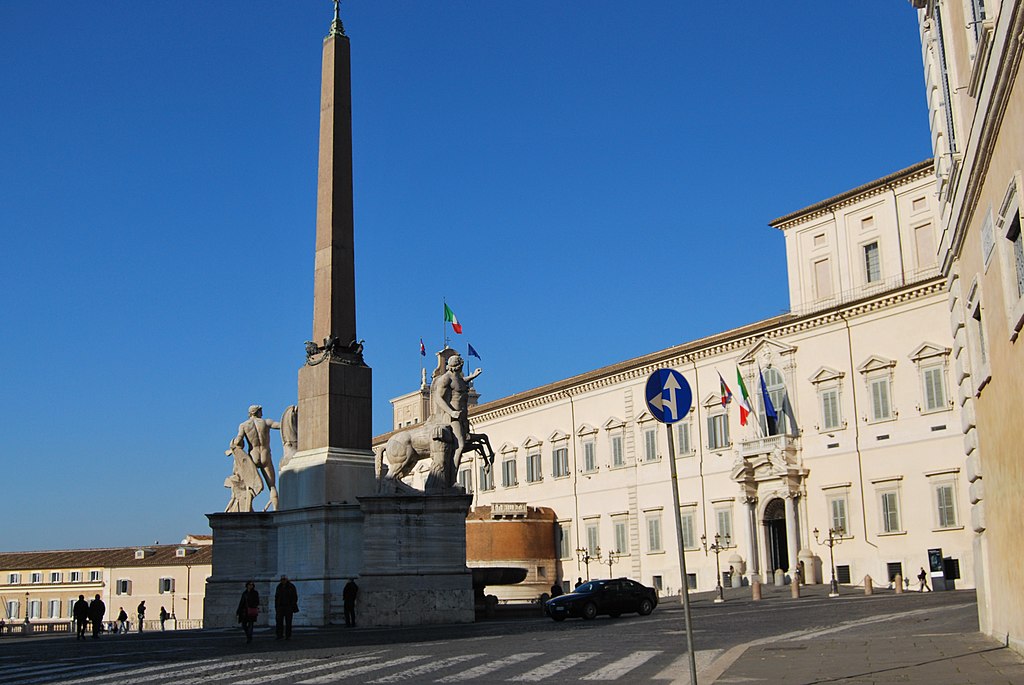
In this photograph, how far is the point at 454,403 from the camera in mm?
25359

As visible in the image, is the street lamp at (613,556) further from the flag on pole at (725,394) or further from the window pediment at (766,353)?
the window pediment at (766,353)

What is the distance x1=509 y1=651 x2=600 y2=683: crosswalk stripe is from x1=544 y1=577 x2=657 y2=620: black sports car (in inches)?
519

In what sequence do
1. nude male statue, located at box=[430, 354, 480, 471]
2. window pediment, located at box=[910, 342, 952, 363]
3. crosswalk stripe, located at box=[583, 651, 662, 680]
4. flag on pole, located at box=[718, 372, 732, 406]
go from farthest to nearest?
flag on pole, located at box=[718, 372, 732, 406], window pediment, located at box=[910, 342, 952, 363], nude male statue, located at box=[430, 354, 480, 471], crosswalk stripe, located at box=[583, 651, 662, 680]

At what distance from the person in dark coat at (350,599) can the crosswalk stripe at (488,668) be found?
766cm

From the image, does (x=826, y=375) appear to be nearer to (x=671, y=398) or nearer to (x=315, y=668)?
(x=315, y=668)

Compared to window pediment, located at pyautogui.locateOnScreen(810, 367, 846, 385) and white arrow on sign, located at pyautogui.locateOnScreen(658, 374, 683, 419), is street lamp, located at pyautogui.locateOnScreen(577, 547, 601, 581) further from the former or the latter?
white arrow on sign, located at pyautogui.locateOnScreen(658, 374, 683, 419)

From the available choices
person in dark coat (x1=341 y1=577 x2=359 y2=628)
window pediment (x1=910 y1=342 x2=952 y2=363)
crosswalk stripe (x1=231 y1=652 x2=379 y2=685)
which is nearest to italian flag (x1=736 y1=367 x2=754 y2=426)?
window pediment (x1=910 y1=342 x2=952 y2=363)

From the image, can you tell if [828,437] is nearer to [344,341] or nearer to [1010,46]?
[344,341]

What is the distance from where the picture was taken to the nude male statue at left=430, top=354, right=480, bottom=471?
25188mm

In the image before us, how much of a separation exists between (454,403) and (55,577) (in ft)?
233

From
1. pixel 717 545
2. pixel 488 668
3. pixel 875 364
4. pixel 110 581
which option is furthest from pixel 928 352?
pixel 110 581

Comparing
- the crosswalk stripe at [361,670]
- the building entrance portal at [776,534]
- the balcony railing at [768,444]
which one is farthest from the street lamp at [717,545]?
the crosswalk stripe at [361,670]

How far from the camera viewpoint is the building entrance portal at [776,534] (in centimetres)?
Result: 4978

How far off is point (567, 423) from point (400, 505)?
134 feet
